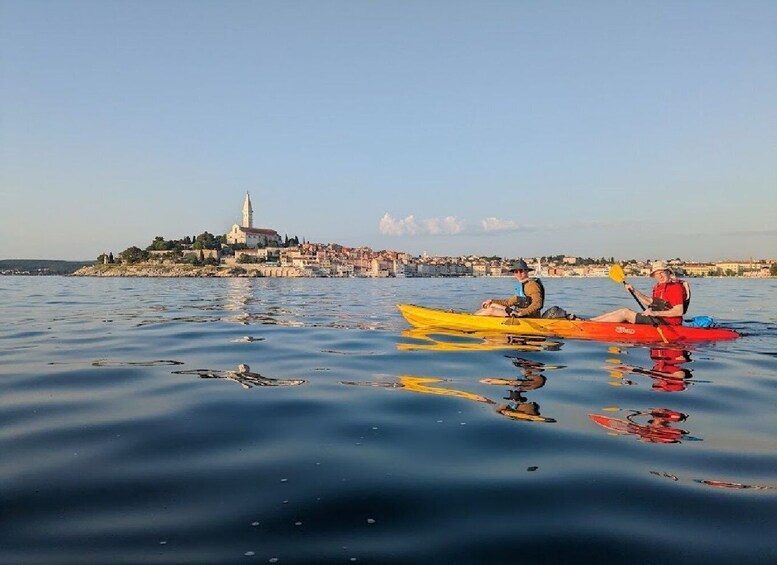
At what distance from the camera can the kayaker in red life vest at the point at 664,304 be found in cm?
1395

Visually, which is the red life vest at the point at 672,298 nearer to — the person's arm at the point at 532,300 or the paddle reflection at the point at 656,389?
the paddle reflection at the point at 656,389

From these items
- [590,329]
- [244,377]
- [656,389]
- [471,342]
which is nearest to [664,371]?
[656,389]

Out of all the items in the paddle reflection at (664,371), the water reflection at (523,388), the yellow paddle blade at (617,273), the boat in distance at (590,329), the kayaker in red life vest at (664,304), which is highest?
the yellow paddle blade at (617,273)

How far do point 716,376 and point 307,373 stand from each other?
7221mm

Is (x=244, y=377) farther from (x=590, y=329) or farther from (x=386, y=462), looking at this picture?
(x=590, y=329)

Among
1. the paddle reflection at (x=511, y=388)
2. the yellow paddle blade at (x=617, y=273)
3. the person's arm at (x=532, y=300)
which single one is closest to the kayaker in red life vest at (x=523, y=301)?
the person's arm at (x=532, y=300)

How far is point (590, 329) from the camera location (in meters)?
14.4

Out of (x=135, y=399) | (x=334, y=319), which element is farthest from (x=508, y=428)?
(x=334, y=319)

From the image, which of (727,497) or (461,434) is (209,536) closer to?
(461,434)

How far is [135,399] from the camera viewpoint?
291 inches

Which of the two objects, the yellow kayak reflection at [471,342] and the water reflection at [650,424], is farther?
the yellow kayak reflection at [471,342]

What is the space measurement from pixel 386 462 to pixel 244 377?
189 inches

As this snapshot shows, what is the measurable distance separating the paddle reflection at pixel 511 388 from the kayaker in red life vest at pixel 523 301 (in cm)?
513

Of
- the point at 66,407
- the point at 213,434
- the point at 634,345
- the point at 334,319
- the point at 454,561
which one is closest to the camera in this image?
the point at 454,561
